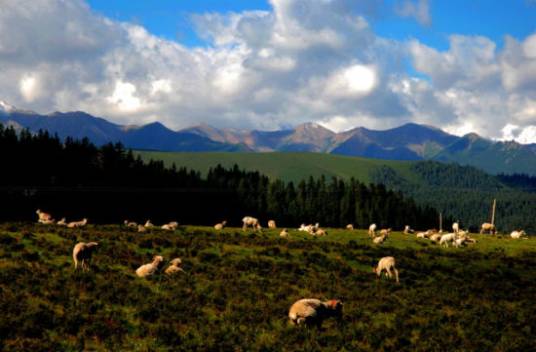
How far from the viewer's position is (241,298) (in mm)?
28328

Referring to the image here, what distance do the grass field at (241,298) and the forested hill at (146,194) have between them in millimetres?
53356

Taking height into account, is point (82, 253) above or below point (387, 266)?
above

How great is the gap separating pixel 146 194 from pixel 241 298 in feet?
327

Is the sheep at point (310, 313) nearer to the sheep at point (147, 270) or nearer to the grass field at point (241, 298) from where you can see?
the grass field at point (241, 298)

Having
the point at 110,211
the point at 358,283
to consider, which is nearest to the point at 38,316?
the point at 358,283

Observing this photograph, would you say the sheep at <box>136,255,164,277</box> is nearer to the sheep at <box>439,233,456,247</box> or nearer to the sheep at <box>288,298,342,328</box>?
the sheep at <box>288,298,342,328</box>

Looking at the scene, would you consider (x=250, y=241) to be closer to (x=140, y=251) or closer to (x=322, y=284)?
(x=140, y=251)

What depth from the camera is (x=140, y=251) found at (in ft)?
128

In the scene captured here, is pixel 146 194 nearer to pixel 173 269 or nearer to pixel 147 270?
pixel 173 269

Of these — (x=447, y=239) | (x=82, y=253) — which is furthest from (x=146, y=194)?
→ (x=82, y=253)

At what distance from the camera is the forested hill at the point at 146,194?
10306 centimetres

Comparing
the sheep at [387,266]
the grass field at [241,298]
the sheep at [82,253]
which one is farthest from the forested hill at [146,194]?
the sheep at [387,266]

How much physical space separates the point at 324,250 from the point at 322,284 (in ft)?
42.4

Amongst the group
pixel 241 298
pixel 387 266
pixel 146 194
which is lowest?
pixel 146 194
